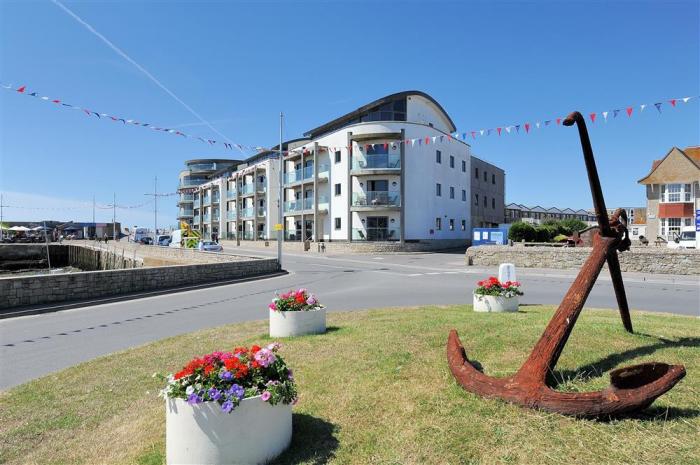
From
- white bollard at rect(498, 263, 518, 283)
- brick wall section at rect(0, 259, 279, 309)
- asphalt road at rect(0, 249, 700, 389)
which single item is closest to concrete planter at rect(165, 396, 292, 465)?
asphalt road at rect(0, 249, 700, 389)

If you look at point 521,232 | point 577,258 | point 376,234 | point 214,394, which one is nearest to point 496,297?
point 214,394

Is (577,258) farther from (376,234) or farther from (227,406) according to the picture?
(227,406)

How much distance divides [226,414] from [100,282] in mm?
13755

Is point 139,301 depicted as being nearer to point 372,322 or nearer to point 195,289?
point 195,289

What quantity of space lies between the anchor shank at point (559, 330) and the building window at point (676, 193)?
43.5 m

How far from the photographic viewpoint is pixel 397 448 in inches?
138

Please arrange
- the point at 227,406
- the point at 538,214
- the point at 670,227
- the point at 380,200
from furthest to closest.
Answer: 1. the point at 538,214
2. the point at 380,200
3. the point at 670,227
4. the point at 227,406

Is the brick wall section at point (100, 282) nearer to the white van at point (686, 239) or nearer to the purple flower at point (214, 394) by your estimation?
the purple flower at point (214, 394)

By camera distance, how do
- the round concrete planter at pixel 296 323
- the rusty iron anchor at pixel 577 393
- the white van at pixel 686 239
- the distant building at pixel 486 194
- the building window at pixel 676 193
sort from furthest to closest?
the distant building at pixel 486 194 → the building window at pixel 676 193 → the white van at pixel 686 239 → the round concrete planter at pixel 296 323 → the rusty iron anchor at pixel 577 393

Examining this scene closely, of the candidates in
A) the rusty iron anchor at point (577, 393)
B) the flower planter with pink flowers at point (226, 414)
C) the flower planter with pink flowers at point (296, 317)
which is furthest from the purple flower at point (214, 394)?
the flower planter with pink flowers at point (296, 317)

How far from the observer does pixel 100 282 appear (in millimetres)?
14883

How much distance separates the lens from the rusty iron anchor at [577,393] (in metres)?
3.30

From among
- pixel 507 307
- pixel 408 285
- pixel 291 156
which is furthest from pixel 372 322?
pixel 291 156

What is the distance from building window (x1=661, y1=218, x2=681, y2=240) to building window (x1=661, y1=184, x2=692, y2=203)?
6.10 ft
